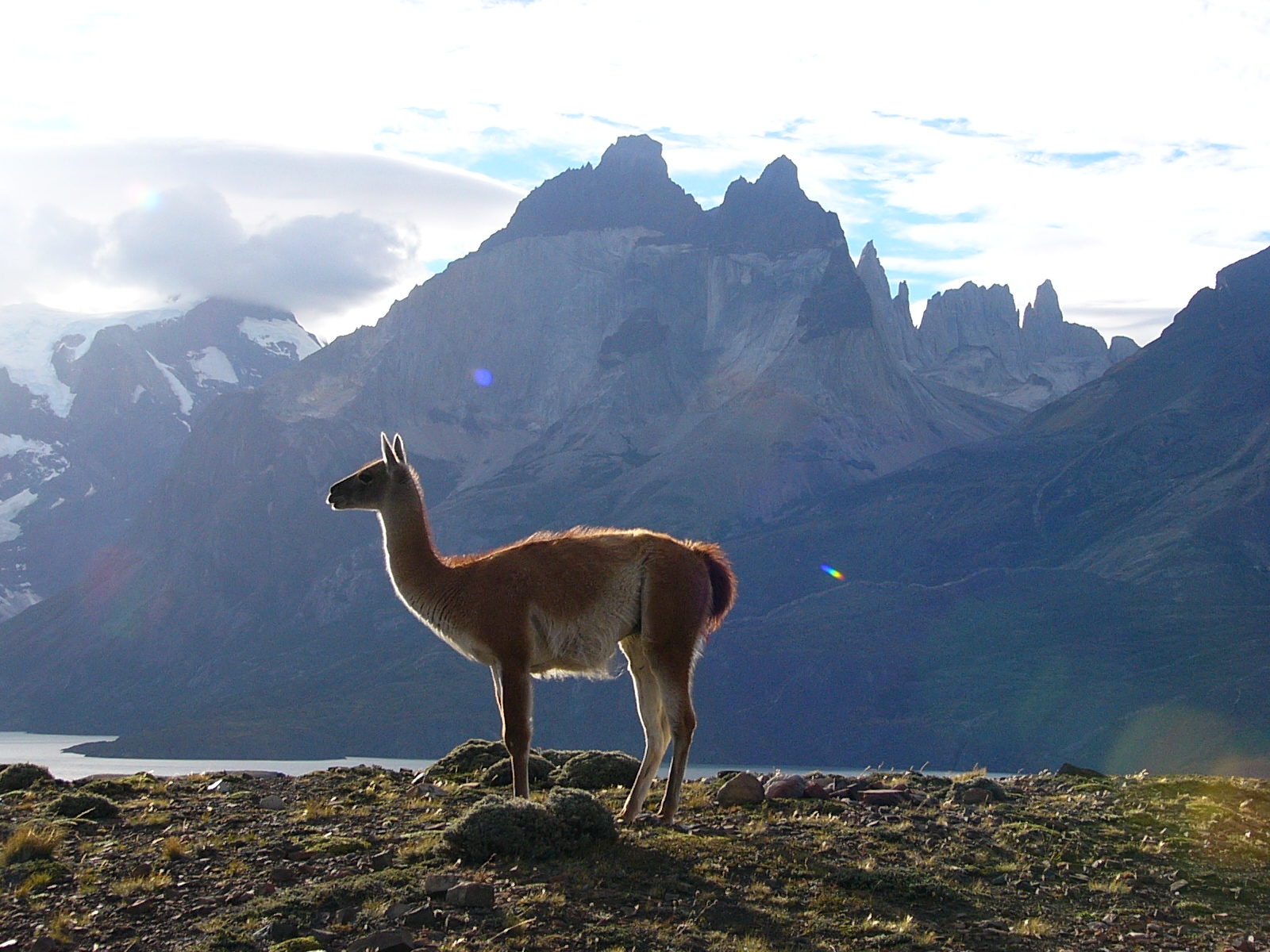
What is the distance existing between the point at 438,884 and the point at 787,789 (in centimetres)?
636

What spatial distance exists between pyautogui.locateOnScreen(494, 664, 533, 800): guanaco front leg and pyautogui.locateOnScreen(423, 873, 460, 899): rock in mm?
3001

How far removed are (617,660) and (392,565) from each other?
2907mm

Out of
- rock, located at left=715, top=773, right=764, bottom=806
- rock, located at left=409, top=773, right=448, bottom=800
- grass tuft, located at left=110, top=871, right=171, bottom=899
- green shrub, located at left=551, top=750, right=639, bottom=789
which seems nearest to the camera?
grass tuft, located at left=110, top=871, right=171, bottom=899

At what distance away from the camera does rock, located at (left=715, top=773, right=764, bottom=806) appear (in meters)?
15.9

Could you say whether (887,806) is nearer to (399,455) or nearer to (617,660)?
(617,660)

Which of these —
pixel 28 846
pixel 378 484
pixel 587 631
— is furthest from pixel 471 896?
pixel 378 484

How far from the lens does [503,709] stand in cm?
1425

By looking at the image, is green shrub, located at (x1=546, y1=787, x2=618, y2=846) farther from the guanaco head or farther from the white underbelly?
the guanaco head

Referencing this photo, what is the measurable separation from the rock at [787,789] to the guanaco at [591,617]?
2.09 m

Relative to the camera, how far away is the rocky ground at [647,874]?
10273 millimetres

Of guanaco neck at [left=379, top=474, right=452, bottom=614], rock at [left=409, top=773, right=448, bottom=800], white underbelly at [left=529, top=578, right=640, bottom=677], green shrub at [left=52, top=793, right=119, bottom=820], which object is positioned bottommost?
rock at [left=409, top=773, right=448, bottom=800]

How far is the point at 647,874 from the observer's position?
1183cm

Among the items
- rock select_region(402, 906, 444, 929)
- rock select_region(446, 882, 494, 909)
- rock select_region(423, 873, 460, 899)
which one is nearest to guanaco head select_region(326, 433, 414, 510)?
rock select_region(423, 873, 460, 899)

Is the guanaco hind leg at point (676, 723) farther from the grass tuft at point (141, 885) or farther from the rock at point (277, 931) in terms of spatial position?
the grass tuft at point (141, 885)
